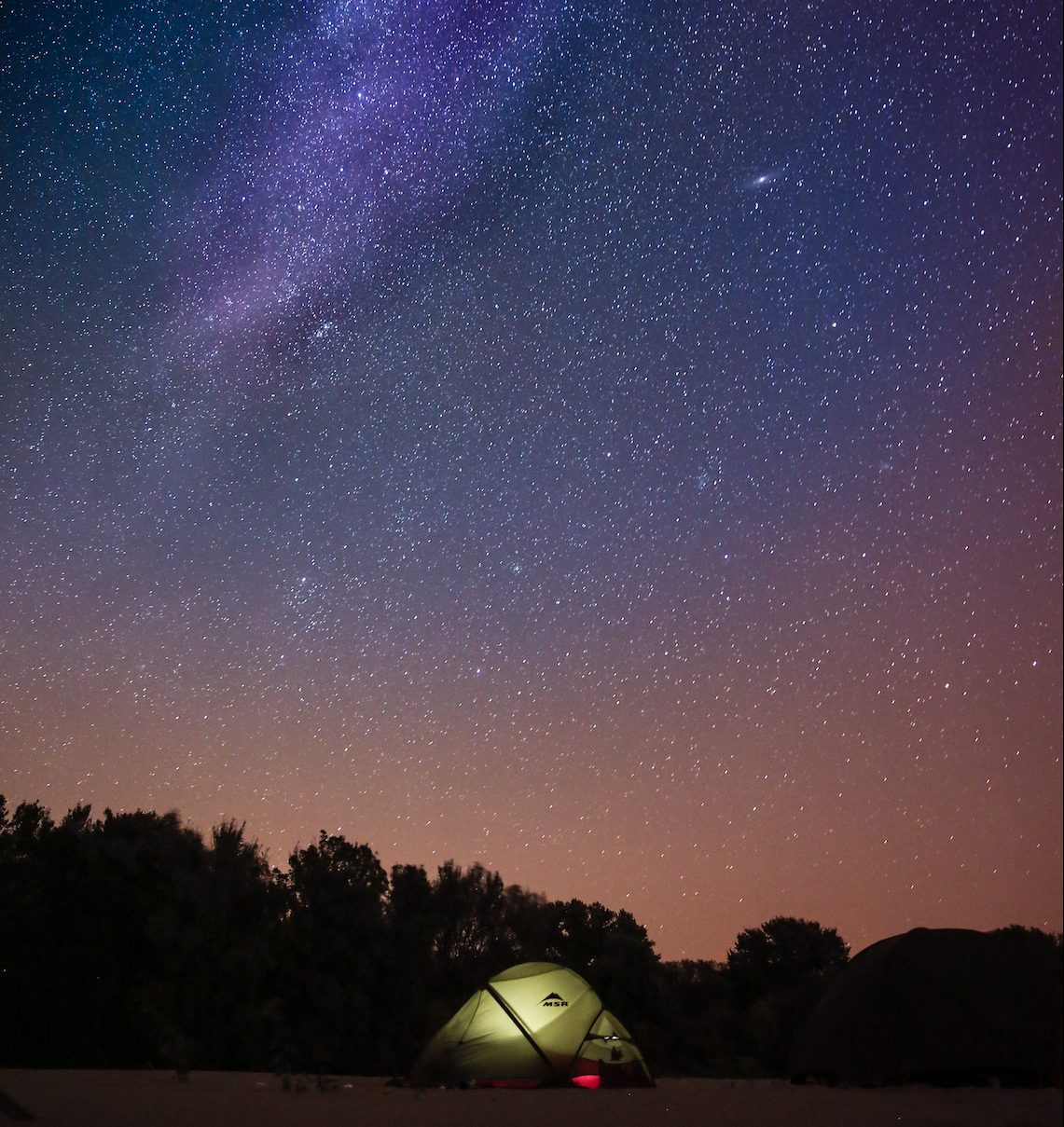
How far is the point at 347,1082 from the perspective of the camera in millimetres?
17438

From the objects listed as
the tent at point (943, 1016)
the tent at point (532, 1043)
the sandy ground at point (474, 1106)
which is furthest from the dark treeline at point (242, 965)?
the tent at point (943, 1016)

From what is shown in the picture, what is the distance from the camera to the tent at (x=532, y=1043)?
52.6 feet

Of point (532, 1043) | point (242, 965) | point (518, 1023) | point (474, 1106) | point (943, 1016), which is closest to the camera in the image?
point (474, 1106)

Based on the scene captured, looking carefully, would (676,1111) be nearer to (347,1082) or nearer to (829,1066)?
(829,1066)

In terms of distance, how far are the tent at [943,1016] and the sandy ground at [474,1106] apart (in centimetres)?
69

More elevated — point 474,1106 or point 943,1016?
point 943,1016

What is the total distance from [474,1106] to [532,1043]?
4.57m

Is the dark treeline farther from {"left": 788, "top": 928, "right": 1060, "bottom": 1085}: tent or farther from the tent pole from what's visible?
{"left": 788, "top": 928, "right": 1060, "bottom": 1085}: tent

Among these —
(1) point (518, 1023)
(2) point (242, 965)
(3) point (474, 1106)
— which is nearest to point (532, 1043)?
(1) point (518, 1023)

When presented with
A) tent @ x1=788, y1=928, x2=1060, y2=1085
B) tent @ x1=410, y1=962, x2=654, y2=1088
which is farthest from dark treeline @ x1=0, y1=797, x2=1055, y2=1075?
tent @ x1=788, y1=928, x2=1060, y2=1085

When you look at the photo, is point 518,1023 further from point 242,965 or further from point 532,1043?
point 242,965

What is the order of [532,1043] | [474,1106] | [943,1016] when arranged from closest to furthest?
[474,1106]
[943,1016]
[532,1043]

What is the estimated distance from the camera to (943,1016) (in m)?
15.2

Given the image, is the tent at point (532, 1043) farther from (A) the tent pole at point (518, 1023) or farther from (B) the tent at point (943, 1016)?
(B) the tent at point (943, 1016)
